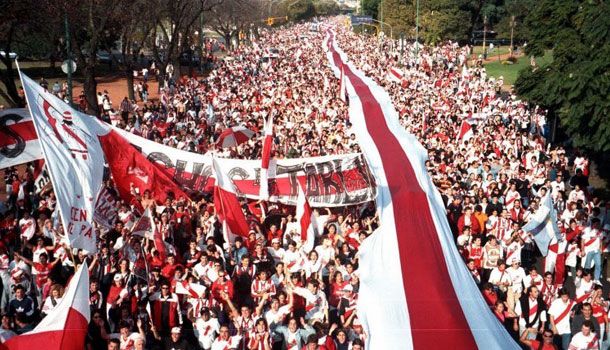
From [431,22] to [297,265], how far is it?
57349 millimetres

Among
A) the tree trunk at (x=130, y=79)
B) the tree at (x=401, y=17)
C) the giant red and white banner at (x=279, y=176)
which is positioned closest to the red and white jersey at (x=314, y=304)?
the giant red and white banner at (x=279, y=176)

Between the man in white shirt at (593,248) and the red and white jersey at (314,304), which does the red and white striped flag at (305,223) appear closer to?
the red and white jersey at (314,304)

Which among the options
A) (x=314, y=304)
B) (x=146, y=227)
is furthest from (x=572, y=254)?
(x=146, y=227)

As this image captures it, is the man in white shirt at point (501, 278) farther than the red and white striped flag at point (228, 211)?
No

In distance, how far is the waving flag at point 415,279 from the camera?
325 inches

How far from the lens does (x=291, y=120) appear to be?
23.7 meters

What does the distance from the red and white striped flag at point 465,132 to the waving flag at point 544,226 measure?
9.10m

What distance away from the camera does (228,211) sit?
1195 centimetres

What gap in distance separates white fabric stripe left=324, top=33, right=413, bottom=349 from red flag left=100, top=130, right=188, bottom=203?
429cm

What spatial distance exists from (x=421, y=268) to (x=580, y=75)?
9338 millimetres

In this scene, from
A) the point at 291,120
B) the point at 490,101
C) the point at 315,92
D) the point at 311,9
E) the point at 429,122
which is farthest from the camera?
the point at 311,9

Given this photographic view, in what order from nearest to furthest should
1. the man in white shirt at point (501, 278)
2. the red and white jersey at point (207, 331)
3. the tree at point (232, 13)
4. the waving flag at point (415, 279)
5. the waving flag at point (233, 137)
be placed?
the waving flag at point (415, 279) < the red and white jersey at point (207, 331) < the man in white shirt at point (501, 278) < the waving flag at point (233, 137) < the tree at point (232, 13)

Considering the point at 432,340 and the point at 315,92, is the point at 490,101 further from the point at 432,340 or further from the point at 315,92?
the point at 432,340

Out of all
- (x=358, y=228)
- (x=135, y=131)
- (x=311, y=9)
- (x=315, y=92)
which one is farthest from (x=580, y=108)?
(x=311, y=9)
